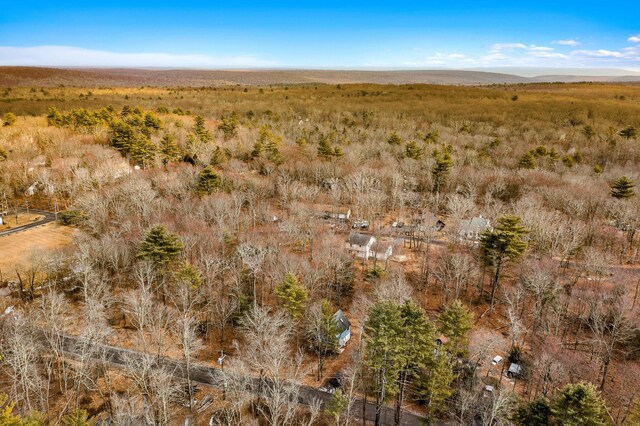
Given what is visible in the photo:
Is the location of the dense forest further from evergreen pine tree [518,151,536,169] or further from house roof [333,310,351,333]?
evergreen pine tree [518,151,536,169]

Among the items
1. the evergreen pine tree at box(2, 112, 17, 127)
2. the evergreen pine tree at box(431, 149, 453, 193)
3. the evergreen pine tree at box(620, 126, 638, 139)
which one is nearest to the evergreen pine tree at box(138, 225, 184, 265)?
the evergreen pine tree at box(431, 149, 453, 193)

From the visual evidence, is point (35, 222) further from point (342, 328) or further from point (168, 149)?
point (342, 328)

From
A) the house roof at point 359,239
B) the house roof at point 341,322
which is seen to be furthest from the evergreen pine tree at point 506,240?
the house roof at point 341,322

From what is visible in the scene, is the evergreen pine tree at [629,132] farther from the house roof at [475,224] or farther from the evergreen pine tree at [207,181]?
the evergreen pine tree at [207,181]

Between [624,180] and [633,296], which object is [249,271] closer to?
[633,296]

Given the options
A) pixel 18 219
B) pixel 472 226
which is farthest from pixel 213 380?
pixel 18 219
